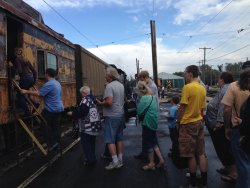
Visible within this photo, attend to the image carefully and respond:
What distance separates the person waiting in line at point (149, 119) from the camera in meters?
7.55

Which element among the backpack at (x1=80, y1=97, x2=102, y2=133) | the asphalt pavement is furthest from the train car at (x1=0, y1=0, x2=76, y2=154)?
the backpack at (x1=80, y1=97, x2=102, y2=133)

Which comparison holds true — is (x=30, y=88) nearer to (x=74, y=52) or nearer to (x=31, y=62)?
(x=31, y=62)

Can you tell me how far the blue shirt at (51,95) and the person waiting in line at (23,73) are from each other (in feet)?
2.00

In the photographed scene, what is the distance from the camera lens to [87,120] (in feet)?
26.2

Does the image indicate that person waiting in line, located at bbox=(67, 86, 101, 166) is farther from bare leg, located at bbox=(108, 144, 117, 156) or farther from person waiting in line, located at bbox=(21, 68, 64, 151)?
person waiting in line, located at bbox=(21, 68, 64, 151)

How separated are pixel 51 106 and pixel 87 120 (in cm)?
120

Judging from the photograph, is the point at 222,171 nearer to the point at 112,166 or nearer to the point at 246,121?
the point at 112,166

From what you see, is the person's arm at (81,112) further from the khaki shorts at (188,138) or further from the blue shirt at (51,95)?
the khaki shorts at (188,138)

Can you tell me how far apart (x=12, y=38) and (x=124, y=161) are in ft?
12.8

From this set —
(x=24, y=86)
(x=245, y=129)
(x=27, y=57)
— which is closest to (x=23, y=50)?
(x=27, y=57)

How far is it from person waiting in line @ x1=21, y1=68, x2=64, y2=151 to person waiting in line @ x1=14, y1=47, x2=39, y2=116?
1.76 feet

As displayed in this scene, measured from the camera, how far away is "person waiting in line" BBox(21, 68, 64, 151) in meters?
8.72

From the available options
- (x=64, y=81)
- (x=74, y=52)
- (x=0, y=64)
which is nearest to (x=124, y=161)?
(x=0, y=64)

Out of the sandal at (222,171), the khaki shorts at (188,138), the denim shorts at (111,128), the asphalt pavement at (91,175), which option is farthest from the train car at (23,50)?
the sandal at (222,171)
